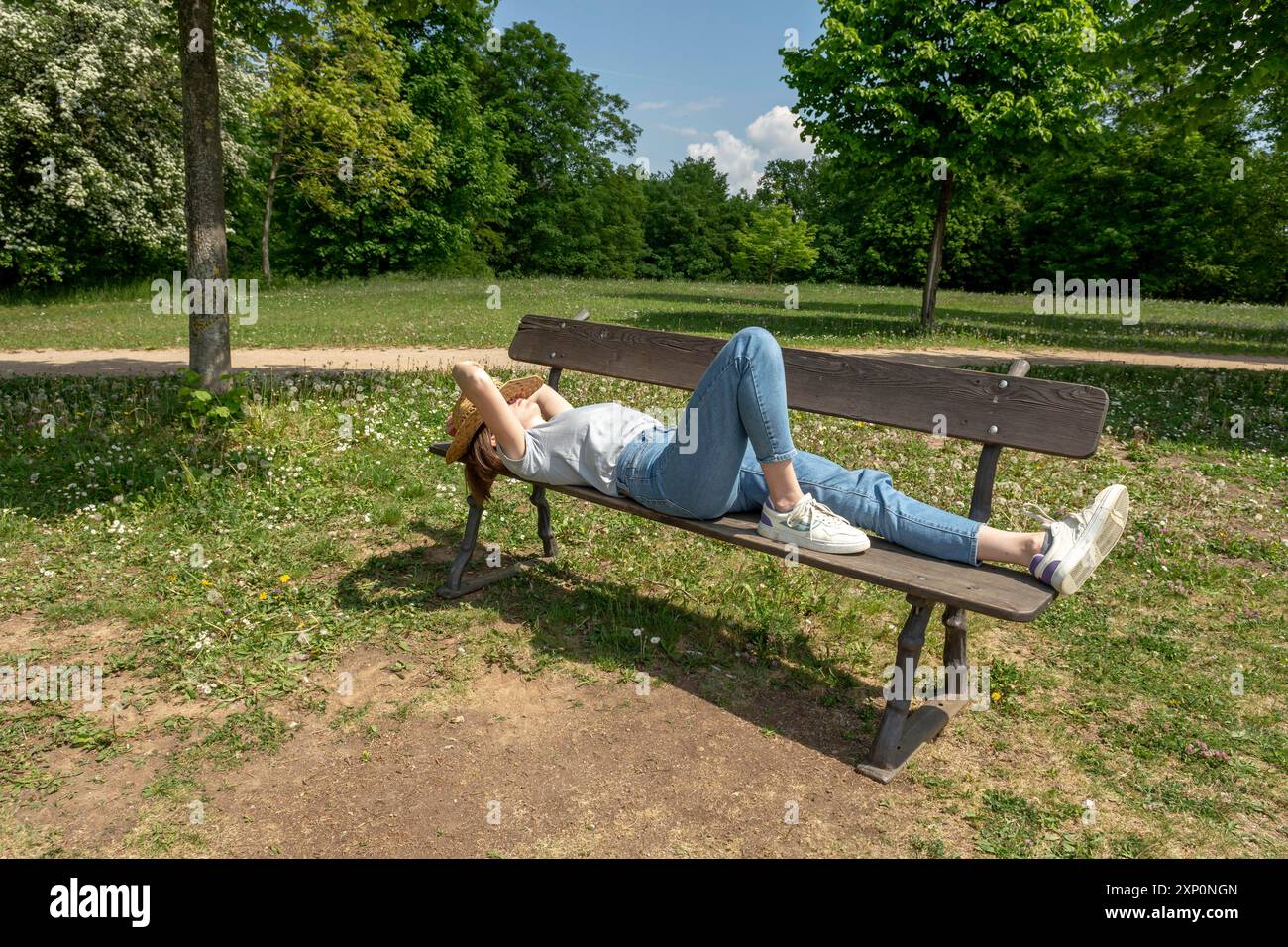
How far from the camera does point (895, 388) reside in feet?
12.9

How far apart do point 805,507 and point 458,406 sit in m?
1.87

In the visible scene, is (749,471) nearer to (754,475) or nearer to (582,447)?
(754,475)

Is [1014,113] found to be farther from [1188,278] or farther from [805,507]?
[1188,278]

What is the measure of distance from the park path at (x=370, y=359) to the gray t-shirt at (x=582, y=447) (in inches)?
214

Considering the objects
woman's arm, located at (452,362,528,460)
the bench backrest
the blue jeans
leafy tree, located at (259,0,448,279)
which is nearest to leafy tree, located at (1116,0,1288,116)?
the bench backrest

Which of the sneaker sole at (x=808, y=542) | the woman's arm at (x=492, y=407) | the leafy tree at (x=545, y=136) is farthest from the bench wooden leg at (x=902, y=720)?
the leafy tree at (x=545, y=136)

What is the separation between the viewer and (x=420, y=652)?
418 centimetres

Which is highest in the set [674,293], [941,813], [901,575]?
[674,293]

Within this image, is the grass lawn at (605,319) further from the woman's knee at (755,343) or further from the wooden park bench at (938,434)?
the woman's knee at (755,343)

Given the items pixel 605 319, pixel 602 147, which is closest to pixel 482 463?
pixel 605 319

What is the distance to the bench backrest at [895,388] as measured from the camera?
3.46 meters

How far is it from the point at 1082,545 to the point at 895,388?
107cm

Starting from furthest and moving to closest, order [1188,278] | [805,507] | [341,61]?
[1188,278]
[341,61]
[805,507]

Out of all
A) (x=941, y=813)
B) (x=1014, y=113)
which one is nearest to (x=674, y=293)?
(x=1014, y=113)
